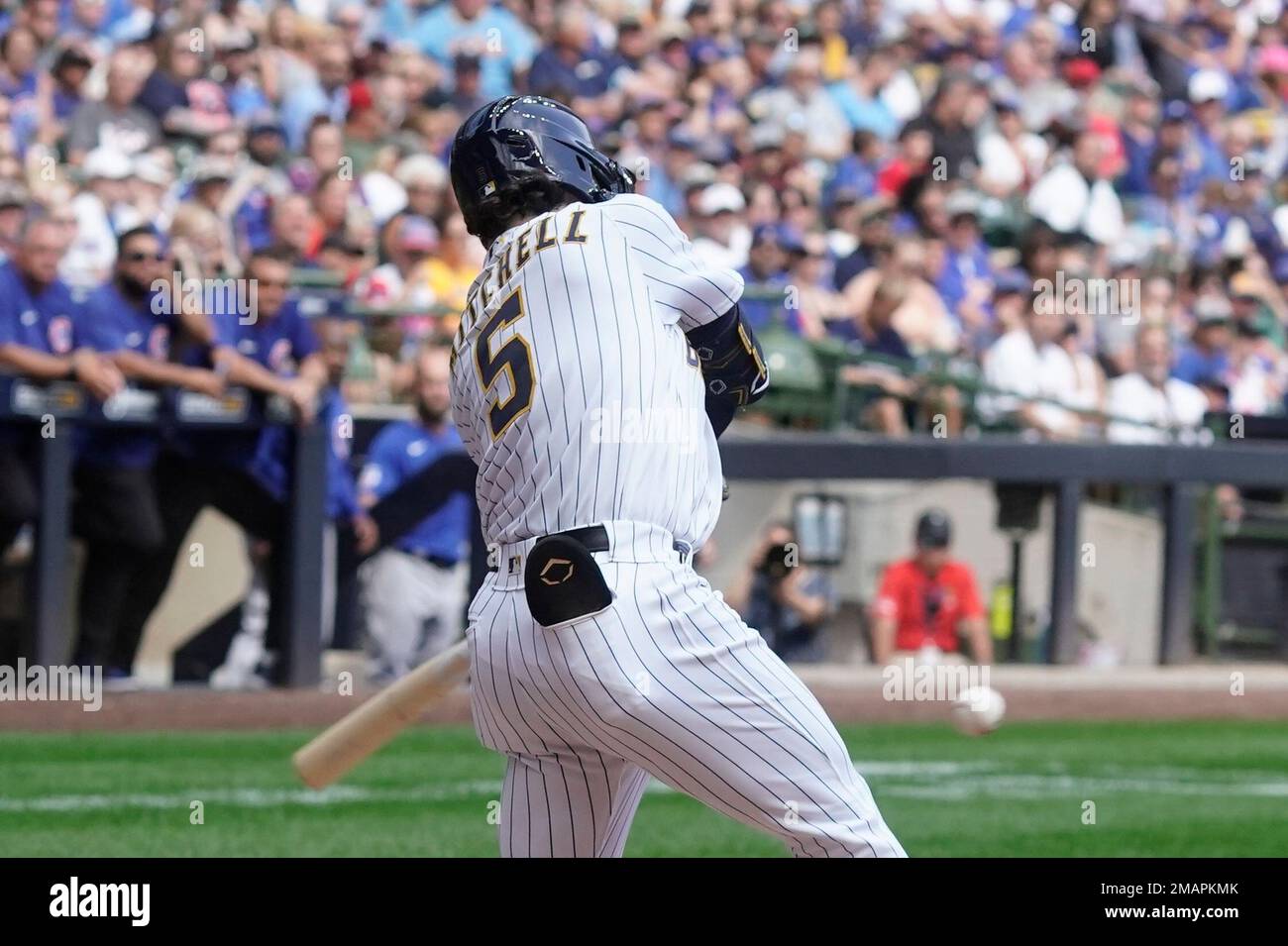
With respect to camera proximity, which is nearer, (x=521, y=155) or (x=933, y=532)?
(x=521, y=155)

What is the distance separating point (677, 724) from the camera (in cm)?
361

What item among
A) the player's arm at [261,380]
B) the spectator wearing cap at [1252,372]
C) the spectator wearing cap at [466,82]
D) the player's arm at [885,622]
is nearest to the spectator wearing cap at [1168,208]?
the spectator wearing cap at [1252,372]

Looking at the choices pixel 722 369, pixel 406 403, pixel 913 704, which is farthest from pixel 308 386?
pixel 722 369

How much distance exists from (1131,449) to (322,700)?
4566mm

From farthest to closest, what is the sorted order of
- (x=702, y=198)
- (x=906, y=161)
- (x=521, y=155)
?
1. (x=906, y=161)
2. (x=702, y=198)
3. (x=521, y=155)

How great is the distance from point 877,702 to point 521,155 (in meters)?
6.29

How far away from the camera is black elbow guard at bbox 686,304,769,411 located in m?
3.97

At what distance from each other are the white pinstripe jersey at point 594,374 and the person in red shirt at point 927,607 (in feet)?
21.0

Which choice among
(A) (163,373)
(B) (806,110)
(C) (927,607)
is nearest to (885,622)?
(C) (927,607)

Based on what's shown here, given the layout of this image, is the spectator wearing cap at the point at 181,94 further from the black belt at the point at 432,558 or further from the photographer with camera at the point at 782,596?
the photographer with camera at the point at 782,596

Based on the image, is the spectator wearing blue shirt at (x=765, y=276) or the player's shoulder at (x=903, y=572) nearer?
the player's shoulder at (x=903, y=572)

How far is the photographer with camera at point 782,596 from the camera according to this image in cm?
1013

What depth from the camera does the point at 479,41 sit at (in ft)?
43.5

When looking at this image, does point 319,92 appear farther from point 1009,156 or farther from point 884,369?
point 1009,156
